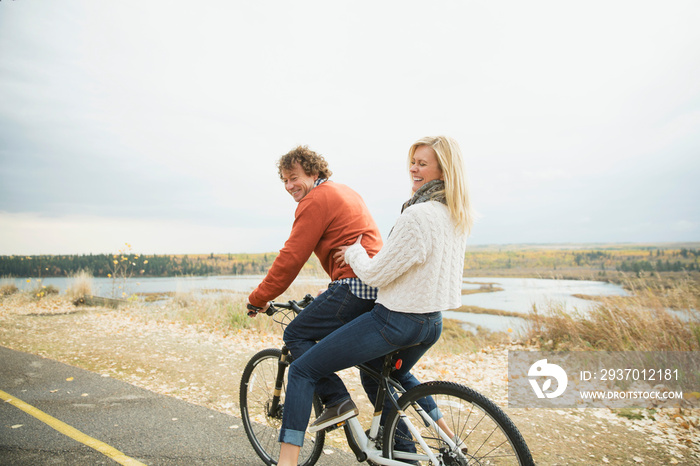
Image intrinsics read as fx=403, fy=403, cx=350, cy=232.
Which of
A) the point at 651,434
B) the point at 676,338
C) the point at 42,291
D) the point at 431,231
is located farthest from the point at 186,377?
the point at 42,291

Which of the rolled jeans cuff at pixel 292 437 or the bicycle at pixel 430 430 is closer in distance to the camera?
the bicycle at pixel 430 430

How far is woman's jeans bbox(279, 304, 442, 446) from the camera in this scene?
212 cm

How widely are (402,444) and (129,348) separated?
225 inches

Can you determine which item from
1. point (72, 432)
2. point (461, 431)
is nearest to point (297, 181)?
point (461, 431)

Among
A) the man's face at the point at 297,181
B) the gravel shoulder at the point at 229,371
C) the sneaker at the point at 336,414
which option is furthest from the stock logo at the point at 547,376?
the man's face at the point at 297,181

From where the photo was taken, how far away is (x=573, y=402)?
14.3 feet

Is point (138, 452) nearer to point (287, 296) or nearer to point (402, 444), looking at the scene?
point (402, 444)

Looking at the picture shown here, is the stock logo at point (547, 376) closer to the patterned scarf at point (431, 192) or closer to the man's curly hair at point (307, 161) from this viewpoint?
the patterned scarf at point (431, 192)

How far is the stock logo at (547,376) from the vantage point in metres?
4.54

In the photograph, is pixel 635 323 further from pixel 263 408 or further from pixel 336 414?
pixel 263 408

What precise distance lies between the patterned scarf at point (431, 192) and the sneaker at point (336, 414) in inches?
52.2

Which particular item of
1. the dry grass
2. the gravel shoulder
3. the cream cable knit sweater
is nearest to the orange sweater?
the cream cable knit sweater

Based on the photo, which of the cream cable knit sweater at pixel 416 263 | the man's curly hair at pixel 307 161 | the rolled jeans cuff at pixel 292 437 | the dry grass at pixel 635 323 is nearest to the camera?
the cream cable knit sweater at pixel 416 263

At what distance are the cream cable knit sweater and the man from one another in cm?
27
